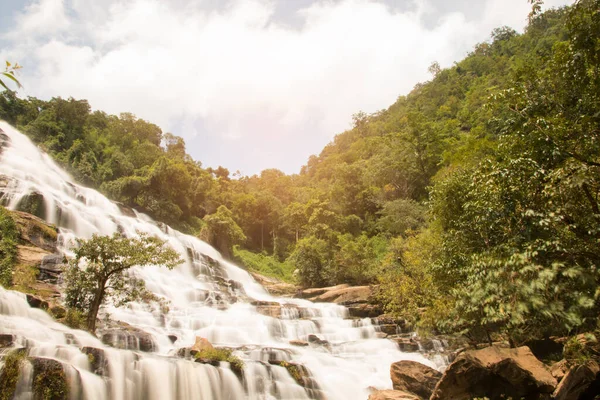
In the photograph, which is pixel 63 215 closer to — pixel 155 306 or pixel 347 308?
pixel 155 306

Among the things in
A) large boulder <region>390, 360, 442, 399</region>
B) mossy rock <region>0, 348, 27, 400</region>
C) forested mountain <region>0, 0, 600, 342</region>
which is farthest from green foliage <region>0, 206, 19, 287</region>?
forested mountain <region>0, 0, 600, 342</region>

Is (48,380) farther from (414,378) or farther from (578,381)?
(578,381)

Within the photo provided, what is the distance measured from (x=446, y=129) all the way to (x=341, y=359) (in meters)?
38.1

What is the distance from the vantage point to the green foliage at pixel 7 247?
13577 millimetres

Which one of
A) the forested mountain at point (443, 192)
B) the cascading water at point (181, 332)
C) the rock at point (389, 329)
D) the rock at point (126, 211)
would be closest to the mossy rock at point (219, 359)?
the cascading water at point (181, 332)

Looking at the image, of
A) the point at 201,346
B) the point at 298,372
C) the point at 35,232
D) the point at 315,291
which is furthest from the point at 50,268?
the point at 315,291

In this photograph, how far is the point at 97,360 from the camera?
29.0 feet

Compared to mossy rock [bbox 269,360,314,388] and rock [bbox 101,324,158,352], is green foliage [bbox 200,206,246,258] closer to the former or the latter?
rock [bbox 101,324,158,352]

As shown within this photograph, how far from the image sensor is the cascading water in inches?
355

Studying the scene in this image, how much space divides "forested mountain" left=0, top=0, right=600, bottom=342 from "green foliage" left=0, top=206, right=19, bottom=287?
54.8 ft

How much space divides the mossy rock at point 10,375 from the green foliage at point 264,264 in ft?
96.4

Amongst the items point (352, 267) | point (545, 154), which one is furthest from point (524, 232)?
point (352, 267)

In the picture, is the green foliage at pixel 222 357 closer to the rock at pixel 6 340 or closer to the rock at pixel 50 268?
the rock at pixel 6 340

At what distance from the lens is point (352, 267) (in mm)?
26578
